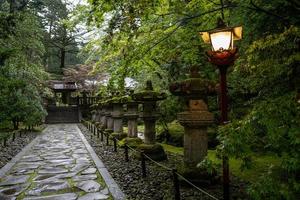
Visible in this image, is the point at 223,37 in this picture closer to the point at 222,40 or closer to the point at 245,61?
the point at 222,40

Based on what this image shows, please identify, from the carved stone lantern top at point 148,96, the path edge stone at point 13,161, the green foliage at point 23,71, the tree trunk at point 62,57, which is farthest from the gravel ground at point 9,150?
the tree trunk at point 62,57

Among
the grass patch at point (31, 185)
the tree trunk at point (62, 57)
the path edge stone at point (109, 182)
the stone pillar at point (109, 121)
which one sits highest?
the tree trunk at point (62, 57)

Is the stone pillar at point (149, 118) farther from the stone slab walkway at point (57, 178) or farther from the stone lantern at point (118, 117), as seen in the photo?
the stone lantern at point (118, 117)

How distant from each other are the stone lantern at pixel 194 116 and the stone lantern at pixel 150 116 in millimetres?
2744

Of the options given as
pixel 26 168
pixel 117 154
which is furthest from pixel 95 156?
pixel 26 168

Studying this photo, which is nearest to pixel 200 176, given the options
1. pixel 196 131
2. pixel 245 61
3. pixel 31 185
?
pixel 196 131

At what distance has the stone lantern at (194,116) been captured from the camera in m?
6.84

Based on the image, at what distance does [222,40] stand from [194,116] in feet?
6.86

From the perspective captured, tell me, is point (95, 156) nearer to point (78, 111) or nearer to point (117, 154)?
point (117, 154)

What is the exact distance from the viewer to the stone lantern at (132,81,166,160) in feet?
32.0

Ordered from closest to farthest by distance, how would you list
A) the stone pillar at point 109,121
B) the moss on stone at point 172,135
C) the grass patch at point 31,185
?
1. the grass patch at point 31,185
2. the moss on stone at point 172,135
3. the stone pillar at point 109,121

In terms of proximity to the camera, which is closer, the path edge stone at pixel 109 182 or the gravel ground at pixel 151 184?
the gravel ground at pixel 151 184

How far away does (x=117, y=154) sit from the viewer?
11227 mm

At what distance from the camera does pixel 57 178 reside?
7.88m
